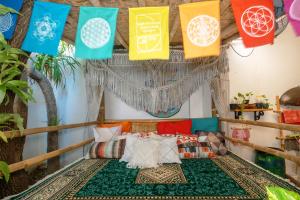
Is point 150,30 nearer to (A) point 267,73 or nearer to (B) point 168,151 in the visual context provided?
(B) point 168,151

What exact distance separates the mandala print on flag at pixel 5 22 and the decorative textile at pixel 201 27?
1756 millimetres

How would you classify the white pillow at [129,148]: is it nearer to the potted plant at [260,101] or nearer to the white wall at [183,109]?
the white wall at [183,109]

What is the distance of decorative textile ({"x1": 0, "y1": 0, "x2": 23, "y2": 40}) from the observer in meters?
2.44

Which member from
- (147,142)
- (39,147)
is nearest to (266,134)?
(147,142)

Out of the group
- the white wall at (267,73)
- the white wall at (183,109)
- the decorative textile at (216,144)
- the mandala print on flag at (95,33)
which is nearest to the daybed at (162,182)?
the decorative textile at (216,144)

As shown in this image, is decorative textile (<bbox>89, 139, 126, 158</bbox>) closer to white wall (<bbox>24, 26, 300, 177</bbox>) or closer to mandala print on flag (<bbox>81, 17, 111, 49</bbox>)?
white wall (<bbox>24, 26, 300, 177</bbox>)

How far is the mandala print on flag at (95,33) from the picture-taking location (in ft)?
8.48

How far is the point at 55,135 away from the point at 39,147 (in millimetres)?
877

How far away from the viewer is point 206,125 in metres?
4.32

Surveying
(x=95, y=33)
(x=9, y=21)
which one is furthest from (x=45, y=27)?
(x=95, y=33)

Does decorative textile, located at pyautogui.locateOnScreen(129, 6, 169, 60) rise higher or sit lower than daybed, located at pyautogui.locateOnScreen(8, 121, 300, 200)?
higher

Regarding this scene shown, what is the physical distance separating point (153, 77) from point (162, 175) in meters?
1.85

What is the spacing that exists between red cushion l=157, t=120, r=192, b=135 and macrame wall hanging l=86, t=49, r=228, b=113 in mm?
325

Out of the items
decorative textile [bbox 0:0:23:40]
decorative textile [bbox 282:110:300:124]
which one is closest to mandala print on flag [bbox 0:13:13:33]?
decorative textile [bbox 0:0:23:40]
